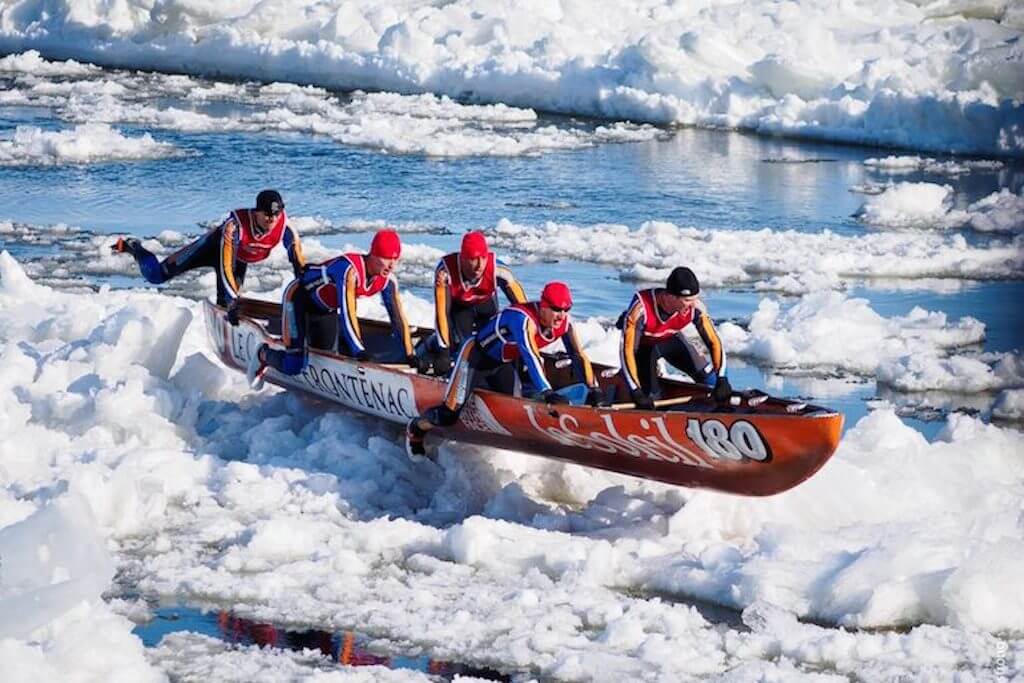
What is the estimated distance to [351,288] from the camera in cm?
1386

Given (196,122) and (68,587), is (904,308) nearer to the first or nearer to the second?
(68,587)

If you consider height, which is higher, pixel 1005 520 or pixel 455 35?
pixel 455 35

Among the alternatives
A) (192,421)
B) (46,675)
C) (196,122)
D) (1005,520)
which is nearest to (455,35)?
(196,122)

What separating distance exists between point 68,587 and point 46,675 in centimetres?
74

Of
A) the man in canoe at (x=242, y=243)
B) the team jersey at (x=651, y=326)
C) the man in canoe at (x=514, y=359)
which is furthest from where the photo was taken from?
the man in canoe at (x=242, y=243)

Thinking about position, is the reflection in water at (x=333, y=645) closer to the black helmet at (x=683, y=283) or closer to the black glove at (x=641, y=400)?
the black glove at (x=641, y=400)

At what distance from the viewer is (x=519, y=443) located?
42.0ft

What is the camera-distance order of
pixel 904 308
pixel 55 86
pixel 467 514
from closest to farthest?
pixel 467 514, pixel 904 308, pixel 55 86

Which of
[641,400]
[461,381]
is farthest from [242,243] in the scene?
[641,400]

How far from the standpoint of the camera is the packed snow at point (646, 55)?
3362 centimetres

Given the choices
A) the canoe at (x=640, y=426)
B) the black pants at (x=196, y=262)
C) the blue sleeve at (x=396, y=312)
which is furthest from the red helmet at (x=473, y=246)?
the black pants at (x=196, y=262)

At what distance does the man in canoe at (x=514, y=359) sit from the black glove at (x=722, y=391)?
0.88 metres

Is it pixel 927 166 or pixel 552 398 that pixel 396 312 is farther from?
pixel 927 166

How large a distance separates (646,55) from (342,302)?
24.0 meters
